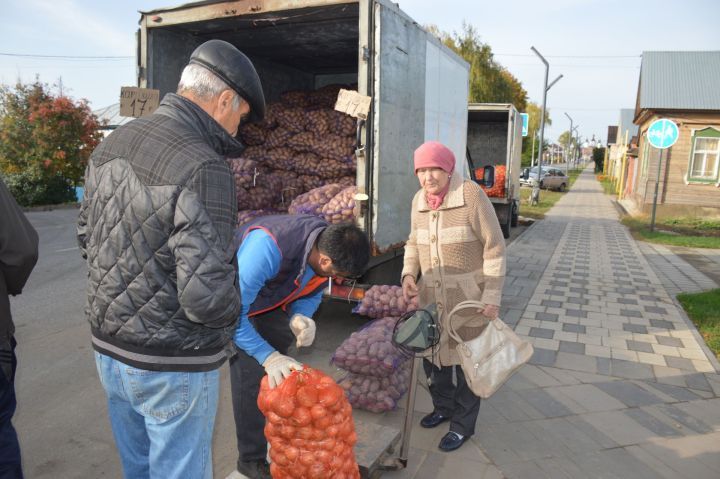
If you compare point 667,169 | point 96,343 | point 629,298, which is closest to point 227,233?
point 96,343

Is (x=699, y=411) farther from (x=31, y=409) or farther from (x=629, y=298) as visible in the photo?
(x=31, y=409)

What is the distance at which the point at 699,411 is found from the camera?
13.1 feet

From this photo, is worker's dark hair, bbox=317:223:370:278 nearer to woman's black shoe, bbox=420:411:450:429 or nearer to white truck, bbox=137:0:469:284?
woman's black shoe, bbox=420:411:450:429

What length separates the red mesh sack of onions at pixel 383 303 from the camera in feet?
15.2

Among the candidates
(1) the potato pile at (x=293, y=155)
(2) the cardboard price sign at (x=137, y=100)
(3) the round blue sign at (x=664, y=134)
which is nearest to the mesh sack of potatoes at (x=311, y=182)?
(1) the potato pile at (x=293, y=155)

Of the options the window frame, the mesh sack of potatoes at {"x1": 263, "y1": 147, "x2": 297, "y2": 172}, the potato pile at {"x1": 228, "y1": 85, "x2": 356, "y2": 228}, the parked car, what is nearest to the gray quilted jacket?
the potato pile at {"x1": 228, "y1": 85, "x2": 356, "y2": 228}

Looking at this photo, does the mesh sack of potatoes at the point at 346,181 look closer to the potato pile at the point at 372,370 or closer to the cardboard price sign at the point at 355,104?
the cardboard price sign at the point at 355,104

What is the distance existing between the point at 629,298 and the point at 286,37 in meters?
6.00

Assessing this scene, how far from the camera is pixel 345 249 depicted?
2.25 metres

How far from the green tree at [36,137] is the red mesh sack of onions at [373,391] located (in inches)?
698

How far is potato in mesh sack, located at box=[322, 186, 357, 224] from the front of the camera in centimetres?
463

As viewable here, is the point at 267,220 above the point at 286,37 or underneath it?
underneath

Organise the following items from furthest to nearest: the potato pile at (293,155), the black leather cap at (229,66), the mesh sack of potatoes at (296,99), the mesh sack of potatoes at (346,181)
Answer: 1. the mesh sack of potatoes at (296,99)
2. the mesh sack of potatoes at (346,181)
3. the potato pile at (293,155)
4. the black leather cap at (229,66)

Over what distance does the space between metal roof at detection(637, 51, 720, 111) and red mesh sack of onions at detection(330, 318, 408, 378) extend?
70.1 ft
